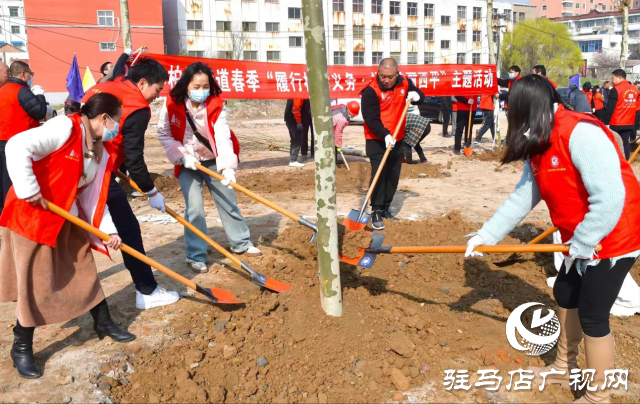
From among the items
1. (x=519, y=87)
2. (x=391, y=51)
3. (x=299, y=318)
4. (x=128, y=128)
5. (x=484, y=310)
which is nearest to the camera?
(x=519, y=87)

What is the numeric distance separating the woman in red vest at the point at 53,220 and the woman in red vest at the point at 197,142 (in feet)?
4.28

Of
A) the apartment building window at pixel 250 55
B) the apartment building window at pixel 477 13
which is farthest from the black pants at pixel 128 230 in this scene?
the apartment building window at pixel 477 13

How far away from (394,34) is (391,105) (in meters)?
44.8

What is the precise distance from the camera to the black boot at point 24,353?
3.05 metres

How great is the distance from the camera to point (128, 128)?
12.3ft

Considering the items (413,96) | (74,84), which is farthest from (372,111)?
(74,84)

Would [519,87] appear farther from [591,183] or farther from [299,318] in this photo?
[299,318]

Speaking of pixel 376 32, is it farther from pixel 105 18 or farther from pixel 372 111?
pixel 372 111

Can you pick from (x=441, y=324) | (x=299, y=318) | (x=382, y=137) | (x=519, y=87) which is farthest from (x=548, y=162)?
(x=382, y=137)

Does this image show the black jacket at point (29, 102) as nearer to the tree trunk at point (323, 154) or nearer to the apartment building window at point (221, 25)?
the tree trunk at point (323, 154)

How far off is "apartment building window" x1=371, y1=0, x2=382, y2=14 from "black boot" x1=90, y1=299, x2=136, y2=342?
47.0m

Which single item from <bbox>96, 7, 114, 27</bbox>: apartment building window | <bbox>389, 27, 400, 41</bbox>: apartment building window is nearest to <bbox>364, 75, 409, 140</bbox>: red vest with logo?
<bbox>96, 7, 114, 27</bbox>: apartment building window

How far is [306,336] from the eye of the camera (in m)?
3.34

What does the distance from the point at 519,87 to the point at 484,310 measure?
6.67ft
